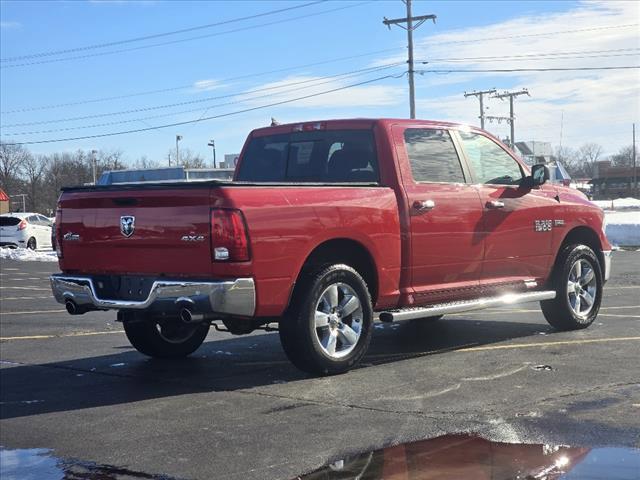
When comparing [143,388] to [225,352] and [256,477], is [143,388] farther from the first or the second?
[256,477]

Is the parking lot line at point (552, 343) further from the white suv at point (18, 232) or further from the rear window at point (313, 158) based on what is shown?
the white suv at point (18, 232)

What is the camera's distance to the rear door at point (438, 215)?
303 inches

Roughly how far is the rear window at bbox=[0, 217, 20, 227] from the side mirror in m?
31.2

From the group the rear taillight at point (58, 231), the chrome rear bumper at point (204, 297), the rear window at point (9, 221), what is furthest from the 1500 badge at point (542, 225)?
the rear window at point (9, 221)

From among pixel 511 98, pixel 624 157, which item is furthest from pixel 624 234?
pixel 624 157

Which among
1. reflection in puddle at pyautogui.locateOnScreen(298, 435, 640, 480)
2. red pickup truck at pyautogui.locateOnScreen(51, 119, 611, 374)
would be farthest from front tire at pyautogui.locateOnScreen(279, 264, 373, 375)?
reflection in puddle at pyautogui.locateOnScreen(298, 435, 640, 480)

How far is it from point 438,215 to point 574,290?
7.73ft

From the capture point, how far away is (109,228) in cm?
693

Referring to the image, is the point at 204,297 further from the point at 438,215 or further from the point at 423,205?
the point at 438,215

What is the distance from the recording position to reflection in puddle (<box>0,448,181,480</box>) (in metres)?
4.73

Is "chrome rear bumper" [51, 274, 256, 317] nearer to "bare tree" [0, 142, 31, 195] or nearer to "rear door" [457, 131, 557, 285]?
"rear door" [457, 131, 557, 285]

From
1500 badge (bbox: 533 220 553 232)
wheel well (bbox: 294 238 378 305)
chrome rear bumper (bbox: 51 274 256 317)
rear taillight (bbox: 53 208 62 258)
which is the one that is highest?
rear taillight (bbox: 53 208 62 258)

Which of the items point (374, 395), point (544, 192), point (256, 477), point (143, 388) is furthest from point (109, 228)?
point (544, 192)

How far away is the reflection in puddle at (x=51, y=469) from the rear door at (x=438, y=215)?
3582 mm
